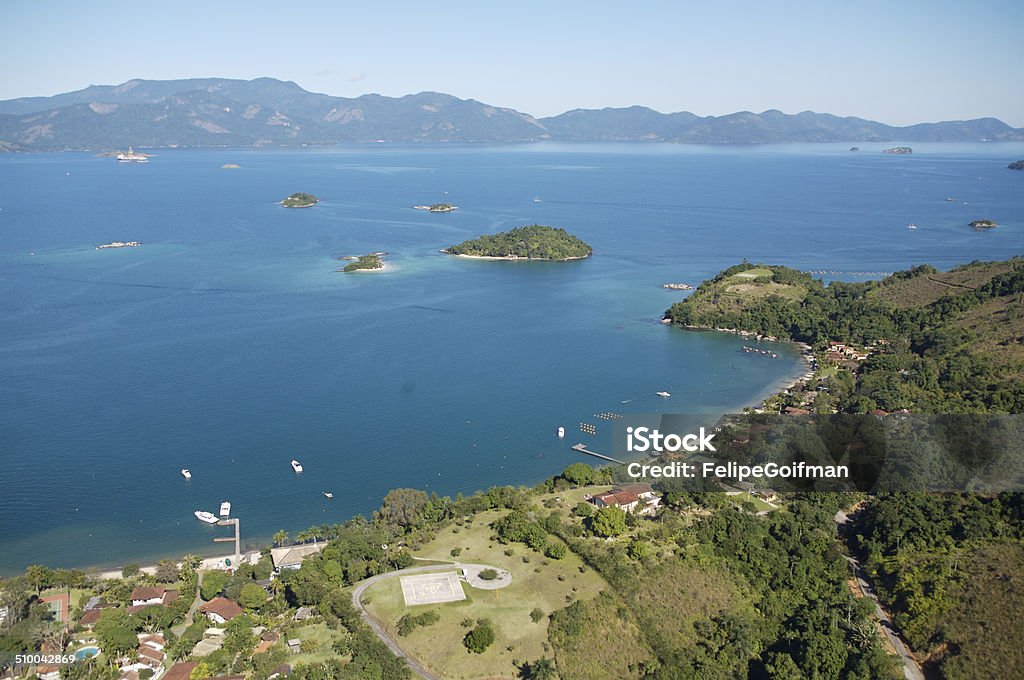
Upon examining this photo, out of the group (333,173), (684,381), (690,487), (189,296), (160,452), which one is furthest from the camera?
(333,173)

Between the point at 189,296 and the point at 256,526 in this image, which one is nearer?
the point at 256,526

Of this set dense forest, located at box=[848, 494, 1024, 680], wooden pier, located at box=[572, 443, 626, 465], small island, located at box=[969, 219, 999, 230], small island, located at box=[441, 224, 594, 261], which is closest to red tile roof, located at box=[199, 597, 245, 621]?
wooden pier, located at box=[572, 443, 626, 465]

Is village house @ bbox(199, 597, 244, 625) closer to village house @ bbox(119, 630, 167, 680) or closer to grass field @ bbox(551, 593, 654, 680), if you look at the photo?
village house @ bbox(119, 630, 167, 680)

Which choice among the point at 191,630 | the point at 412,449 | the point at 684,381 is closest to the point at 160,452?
the point at 412,449

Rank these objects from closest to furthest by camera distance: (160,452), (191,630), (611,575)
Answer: (191,630) → (611,575) → (160,452)

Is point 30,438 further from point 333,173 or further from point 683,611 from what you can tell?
point 333,173

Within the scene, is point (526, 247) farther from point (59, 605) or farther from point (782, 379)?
point (59, 605)

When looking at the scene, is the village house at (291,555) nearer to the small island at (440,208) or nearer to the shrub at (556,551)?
the shrub at (556,551)
